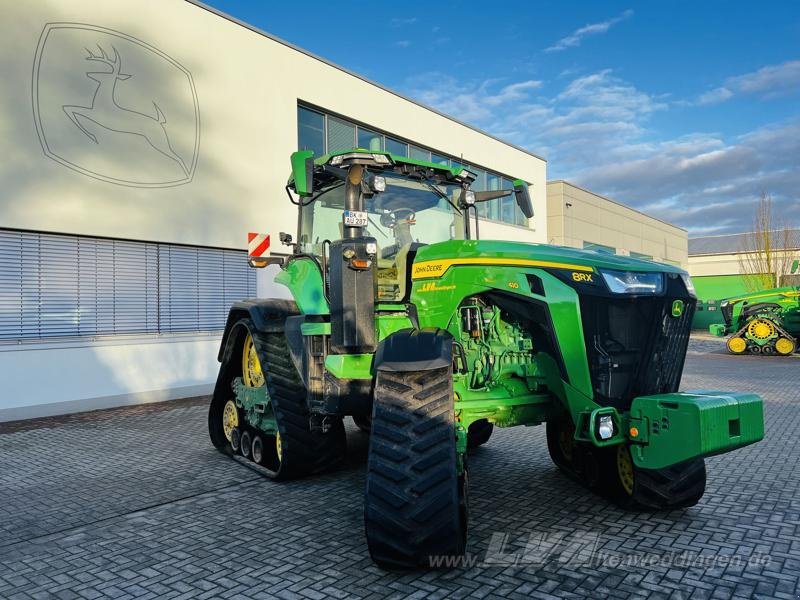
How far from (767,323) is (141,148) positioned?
16.2 metres

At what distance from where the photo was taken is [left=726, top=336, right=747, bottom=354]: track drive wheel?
17000 millimetres

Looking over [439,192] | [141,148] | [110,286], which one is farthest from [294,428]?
[141,148]

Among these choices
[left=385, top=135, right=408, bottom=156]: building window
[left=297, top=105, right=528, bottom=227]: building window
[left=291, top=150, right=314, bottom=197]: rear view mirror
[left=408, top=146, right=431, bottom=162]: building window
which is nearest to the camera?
[left=291, top=150, right=314, bottom=197]: rear view mirror

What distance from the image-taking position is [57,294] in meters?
8.55

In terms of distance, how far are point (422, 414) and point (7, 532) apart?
3043 mm

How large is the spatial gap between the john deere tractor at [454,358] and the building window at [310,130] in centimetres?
701

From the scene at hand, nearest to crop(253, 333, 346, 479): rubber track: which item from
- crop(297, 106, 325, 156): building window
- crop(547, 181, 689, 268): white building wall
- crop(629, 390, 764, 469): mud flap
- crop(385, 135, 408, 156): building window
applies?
crop(629, 390, 764, 469): mud flap

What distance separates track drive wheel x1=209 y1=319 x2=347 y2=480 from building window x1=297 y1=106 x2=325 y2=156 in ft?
22.1

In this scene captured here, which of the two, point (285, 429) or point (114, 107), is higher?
point (114, 107)

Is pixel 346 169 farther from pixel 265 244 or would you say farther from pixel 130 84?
pixel 130 84

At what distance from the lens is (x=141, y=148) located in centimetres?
926

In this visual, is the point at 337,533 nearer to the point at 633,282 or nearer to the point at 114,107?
the point at 633,282

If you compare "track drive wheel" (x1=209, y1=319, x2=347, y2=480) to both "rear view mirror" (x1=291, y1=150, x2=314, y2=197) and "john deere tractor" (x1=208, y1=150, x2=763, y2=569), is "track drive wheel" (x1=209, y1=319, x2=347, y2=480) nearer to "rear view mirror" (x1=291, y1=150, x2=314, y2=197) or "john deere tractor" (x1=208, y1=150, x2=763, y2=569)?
"john deere tractor" (x1=208, y1=150, x2=763, y2=569)

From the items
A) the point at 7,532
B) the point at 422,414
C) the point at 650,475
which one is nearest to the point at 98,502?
the point at 7,532
